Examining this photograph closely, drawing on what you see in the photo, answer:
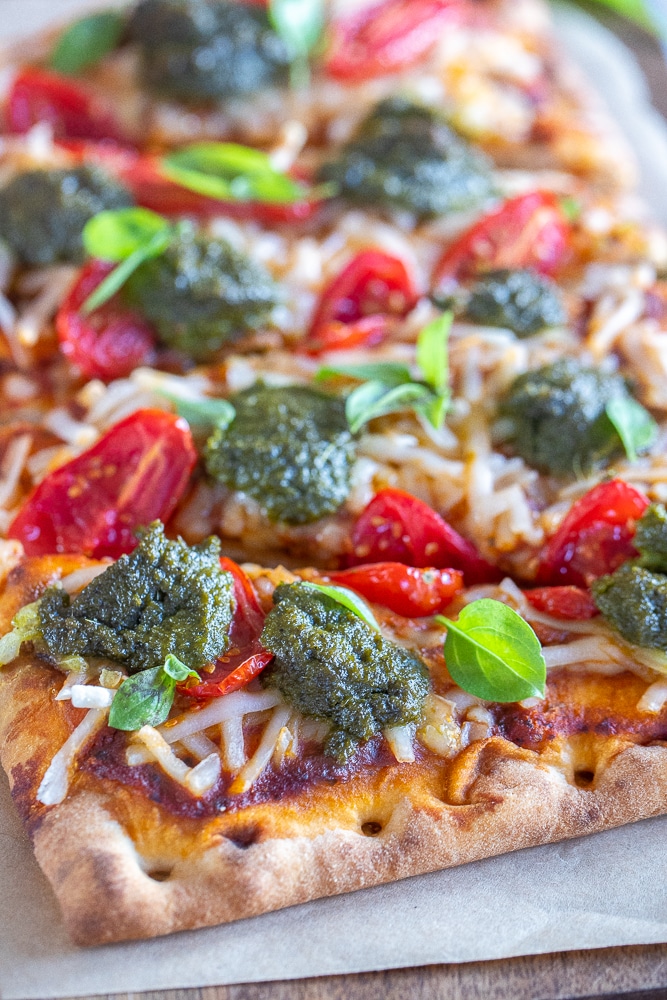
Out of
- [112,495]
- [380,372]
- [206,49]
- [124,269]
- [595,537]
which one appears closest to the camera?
[595,537]

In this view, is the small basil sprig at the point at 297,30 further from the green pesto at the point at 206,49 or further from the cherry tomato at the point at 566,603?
the cherry tomato at the point at 566,603

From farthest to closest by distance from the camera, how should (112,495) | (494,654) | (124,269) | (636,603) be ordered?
(124,269)
(112,495)
(636,603)
(494,654)

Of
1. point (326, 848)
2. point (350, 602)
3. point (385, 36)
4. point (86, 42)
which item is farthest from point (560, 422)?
point (86, 42)

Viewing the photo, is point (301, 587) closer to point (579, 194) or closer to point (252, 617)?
point (252, 617)

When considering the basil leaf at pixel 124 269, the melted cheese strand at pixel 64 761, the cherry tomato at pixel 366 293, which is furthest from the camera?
the cherry tomato at pixel 366 293

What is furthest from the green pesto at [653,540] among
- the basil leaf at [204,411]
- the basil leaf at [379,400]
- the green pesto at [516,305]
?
the basil leaf at [204,411]

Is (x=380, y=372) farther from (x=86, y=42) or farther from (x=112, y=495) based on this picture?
(x=86, y=42)
